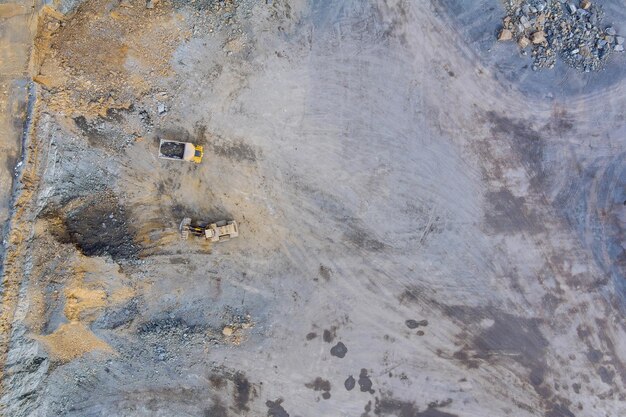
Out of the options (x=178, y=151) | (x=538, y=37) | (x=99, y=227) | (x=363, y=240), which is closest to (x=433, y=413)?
(x=363, y=240)

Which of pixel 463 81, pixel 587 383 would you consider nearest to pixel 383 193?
pixel 463 81

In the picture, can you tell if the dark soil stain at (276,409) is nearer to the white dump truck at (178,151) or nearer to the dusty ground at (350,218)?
the dusty ground at (350,218)

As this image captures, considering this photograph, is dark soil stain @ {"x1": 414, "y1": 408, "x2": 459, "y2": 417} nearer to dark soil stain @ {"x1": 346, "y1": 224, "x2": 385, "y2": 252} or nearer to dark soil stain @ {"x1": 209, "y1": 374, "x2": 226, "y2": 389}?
dark soil stain @ {"x1": 346, "y1": 224, "x2": 385, "y2": 252}

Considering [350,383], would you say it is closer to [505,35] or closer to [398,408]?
[398,408]

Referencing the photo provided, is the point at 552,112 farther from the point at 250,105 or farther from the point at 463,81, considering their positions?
the point at 250,105

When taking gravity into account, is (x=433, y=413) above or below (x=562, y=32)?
below
